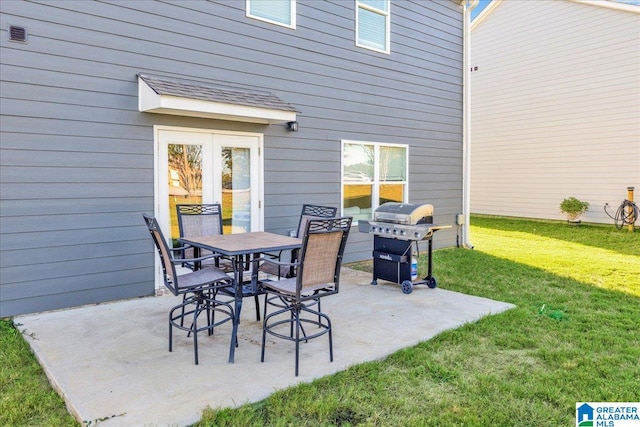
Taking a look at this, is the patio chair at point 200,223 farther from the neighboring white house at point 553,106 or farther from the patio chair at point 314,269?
the neighboring white house at point 553,106

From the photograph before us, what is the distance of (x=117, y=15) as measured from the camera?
15.8 feet

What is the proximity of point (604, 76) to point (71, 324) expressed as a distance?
13.1 m

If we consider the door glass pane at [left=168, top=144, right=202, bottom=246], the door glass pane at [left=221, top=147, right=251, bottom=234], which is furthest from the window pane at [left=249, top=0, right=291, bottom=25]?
the door glass pane at [left=168, top=144, right=202, bottom=246]

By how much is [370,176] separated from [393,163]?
62 cm

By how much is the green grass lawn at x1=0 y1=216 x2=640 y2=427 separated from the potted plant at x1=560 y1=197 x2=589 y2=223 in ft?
24.0

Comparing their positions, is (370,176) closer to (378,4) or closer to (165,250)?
(378,4)

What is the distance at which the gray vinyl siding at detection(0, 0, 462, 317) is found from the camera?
436 cm

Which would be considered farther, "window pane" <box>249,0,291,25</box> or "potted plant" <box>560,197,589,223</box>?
"potted plant" <box>560,197,589,223</box>

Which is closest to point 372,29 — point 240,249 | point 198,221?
point 198,221

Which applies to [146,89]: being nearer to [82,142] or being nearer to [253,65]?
[82,142]

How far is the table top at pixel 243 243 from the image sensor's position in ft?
11.8

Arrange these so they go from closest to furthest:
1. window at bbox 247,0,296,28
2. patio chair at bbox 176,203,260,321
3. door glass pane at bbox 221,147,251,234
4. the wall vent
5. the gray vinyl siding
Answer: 1. the wall vent
2. the gray vinyl siding
3. patio chair at bbox 176,203,260,321
4. door glass pane at bbox 221,147,251,234
5. window at bbox 247,0,296,28

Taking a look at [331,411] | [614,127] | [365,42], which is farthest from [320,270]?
[614,127]

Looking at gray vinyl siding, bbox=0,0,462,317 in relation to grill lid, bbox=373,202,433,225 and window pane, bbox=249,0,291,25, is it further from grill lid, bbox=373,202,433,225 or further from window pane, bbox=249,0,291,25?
grill lid, bbox=373,202,433,225
